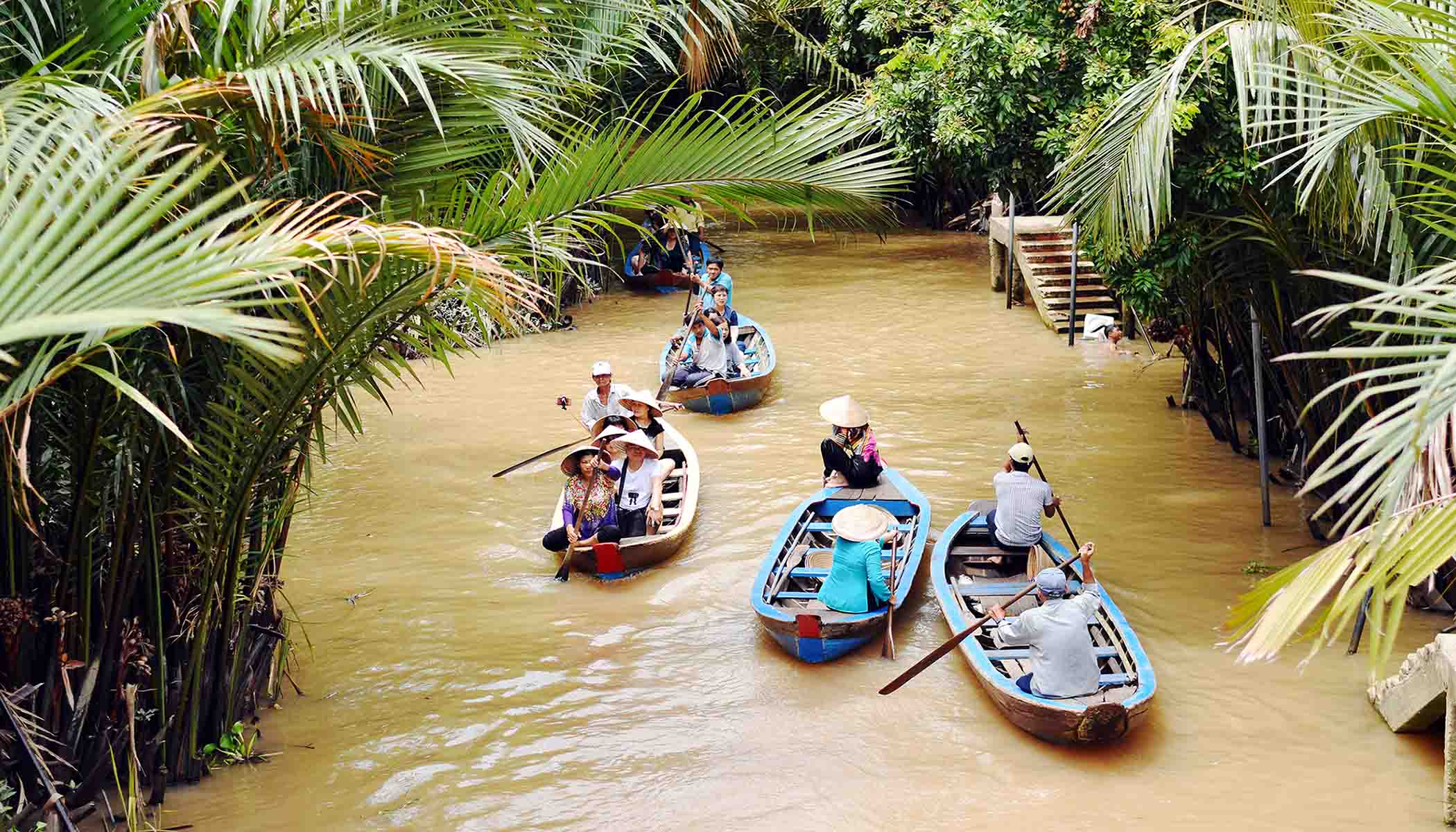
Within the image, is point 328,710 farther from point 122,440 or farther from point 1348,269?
point 1348,269

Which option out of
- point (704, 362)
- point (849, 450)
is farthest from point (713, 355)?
point (849, 450)

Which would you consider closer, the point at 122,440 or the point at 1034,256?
the point at 122,440

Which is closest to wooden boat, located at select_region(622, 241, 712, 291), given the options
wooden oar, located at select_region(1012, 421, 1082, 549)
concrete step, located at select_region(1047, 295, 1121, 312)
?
concrete step, located at select_region(1047, 295, 1121, 312)

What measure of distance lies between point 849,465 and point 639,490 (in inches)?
61.9

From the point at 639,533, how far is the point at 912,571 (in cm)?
212

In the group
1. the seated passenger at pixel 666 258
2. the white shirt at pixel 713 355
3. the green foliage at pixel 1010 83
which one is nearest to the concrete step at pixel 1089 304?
the white shirt at pixel 713 355

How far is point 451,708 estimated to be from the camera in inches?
295

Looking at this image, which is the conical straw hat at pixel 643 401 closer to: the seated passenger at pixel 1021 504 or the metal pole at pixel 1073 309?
the seated passenger at pixel 1021 504

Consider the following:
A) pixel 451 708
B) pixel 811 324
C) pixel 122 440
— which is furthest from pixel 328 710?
pixel 811 324

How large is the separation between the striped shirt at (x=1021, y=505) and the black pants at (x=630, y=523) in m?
2.61

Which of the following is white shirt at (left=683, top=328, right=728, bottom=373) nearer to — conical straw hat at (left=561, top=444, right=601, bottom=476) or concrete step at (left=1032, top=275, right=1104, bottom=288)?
conical straw hat at (left=561, top=444, right=601, bottom=476)

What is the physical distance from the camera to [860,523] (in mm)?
8016

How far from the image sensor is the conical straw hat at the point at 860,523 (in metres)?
7.92

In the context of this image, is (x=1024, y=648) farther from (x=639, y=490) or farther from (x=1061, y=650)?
(x=639, y=490)
